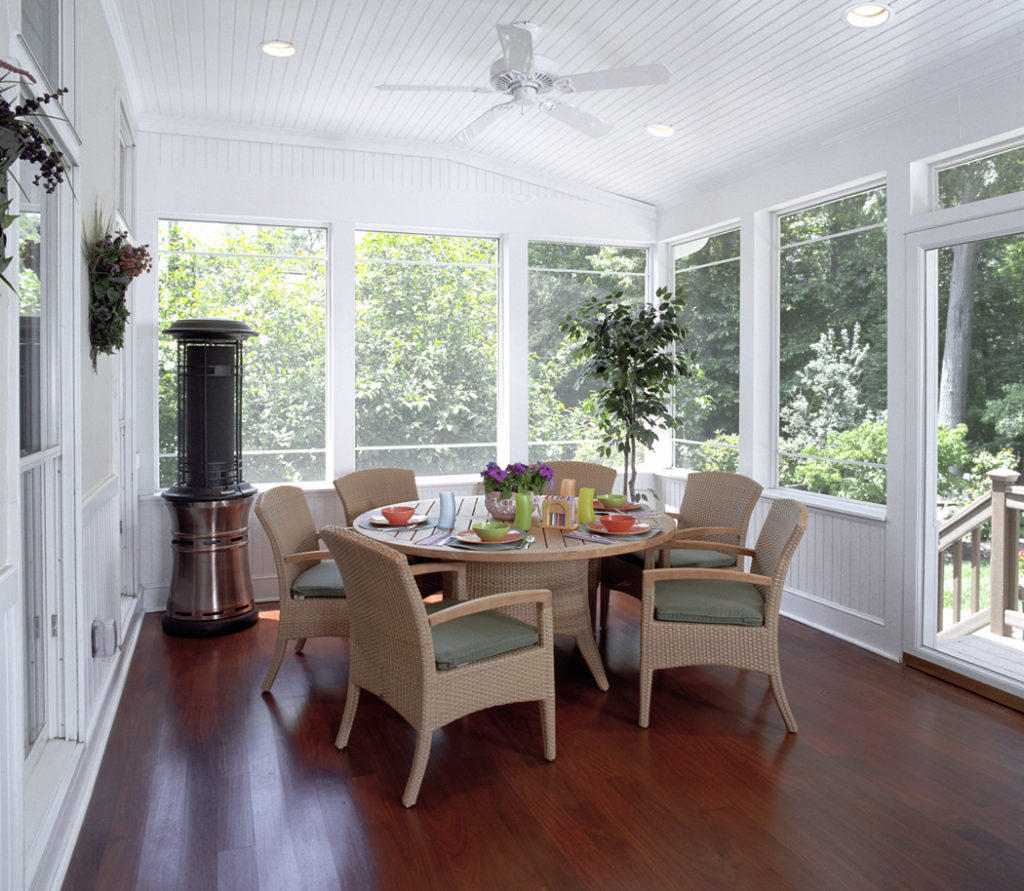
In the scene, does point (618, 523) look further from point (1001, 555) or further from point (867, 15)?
point (867, 15)

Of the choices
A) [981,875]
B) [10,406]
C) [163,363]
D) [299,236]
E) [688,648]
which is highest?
[299,236]

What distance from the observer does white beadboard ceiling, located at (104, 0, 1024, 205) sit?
342 centimetres

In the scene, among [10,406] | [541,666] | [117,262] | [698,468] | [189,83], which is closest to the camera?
[10,406]

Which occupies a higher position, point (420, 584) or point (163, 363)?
point (163, 363)

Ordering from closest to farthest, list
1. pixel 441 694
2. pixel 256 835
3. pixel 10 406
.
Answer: pixel 10 406 < pixel 256 835 < pixel 441 694

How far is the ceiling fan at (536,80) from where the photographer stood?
10.5 feet

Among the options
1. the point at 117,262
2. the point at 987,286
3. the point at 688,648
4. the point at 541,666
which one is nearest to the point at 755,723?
the point at 688,648

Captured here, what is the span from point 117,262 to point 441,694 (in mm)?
2109

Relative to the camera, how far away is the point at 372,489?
4680 mm

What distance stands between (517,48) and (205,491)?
2745 millimetres

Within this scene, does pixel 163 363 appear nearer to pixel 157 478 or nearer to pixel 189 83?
pixel 157 478

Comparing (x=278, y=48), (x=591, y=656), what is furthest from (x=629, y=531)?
(x=278, y=48)

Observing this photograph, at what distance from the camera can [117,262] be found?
125 inches

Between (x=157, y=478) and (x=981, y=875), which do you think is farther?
(x=157, y=478)
